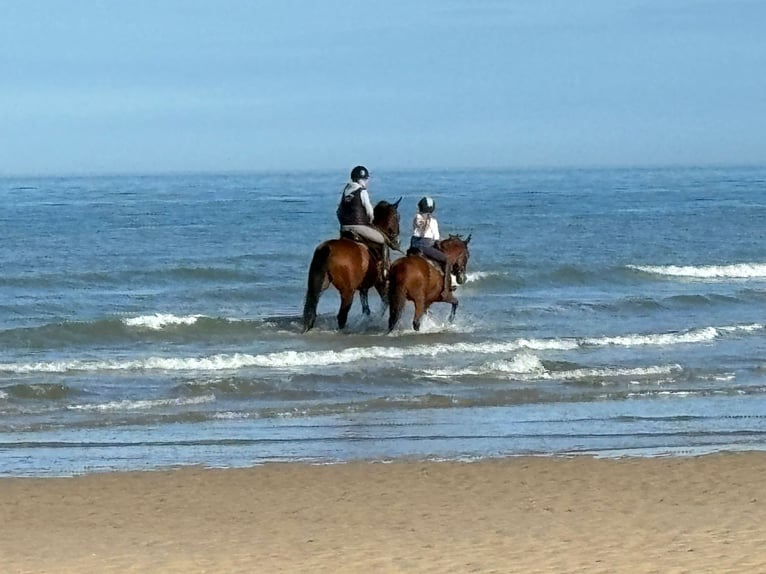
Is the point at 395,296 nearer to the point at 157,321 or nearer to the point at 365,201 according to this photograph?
the point at 365,201

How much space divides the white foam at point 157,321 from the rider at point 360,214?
117 inches

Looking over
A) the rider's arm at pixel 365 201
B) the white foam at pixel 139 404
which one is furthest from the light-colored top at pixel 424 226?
the white foam at pixel 139 404

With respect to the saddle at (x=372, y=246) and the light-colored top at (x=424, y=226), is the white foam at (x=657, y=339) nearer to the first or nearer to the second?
the light-colored top at (x=424, y=226)

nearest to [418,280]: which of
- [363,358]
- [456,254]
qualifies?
[456,254]

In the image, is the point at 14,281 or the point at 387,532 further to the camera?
the point at 14,281

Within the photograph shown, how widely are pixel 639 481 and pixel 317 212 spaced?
130 ft

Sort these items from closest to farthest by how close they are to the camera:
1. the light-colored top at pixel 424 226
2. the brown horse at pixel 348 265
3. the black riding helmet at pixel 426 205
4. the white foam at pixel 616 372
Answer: the white foam at pixel 616 372 → the black riding helmet at pixel 426 205 → the brown horse at pixel 348 265 → the light-colored top at pixel 424 226

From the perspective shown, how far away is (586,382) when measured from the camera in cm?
1385

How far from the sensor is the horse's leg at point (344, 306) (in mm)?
17328

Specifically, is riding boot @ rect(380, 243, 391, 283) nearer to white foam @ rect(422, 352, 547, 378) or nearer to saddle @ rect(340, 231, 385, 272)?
saddle @ rect(340, 231, 385, 272)

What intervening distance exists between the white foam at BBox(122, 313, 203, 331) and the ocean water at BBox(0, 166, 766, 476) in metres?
0.05

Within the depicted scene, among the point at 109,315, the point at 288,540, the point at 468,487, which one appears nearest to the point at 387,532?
the point at 288,540

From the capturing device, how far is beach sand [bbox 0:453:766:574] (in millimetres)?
6973

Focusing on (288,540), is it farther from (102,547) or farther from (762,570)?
(762,570)
